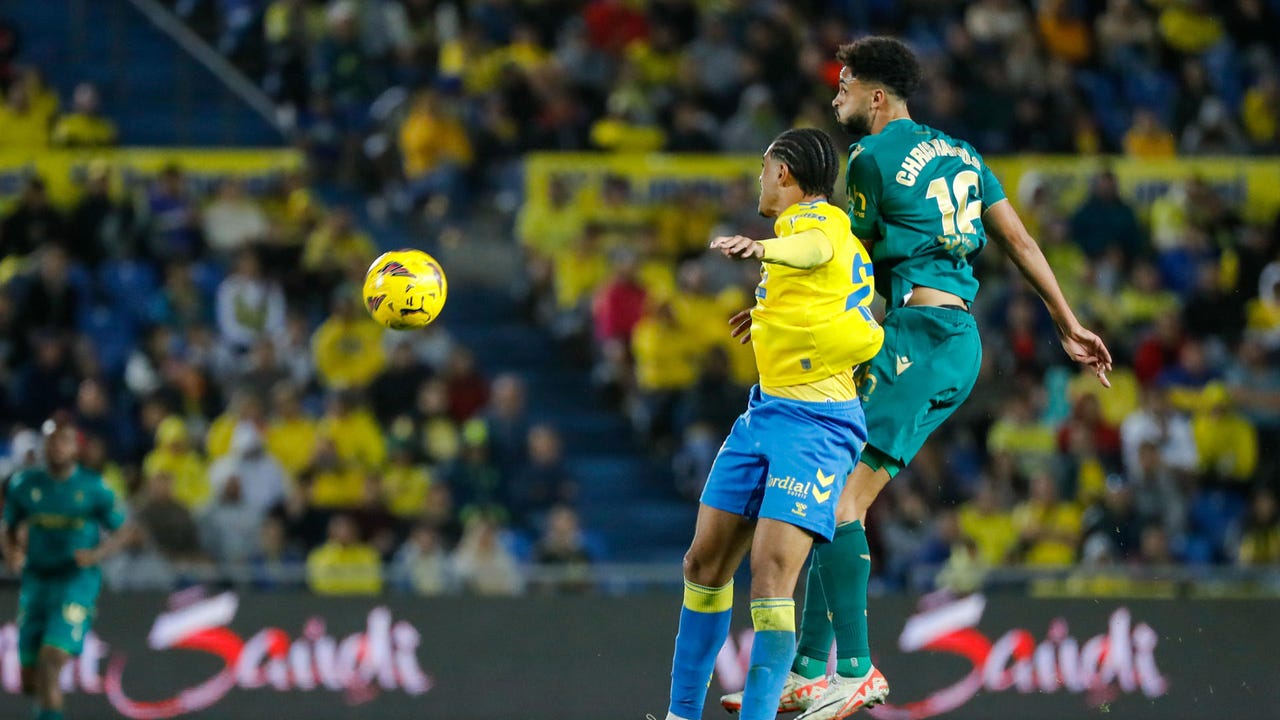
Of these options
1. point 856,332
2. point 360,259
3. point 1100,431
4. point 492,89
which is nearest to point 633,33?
point 492,89

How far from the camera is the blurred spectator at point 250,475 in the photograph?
43.5ft

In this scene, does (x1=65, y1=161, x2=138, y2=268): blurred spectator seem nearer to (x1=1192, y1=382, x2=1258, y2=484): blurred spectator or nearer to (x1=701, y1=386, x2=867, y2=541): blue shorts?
(x1=1192, y1=382, x2=1258, y2=484): blurred spectator

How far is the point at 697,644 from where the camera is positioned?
6.73 m

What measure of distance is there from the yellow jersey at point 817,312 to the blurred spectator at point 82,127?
10.8 m

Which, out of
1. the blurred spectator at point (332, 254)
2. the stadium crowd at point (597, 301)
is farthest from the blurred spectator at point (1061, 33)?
the blurred spectator at point (332, 254)

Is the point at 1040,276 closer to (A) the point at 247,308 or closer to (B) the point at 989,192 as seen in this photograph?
(B) the point at 989,192

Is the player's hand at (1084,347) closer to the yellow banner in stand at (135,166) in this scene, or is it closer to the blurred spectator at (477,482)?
the blurred spectator at (477,482)

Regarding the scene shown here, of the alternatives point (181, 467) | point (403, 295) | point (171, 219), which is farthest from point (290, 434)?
point (403, 295)

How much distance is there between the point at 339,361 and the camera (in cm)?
1447

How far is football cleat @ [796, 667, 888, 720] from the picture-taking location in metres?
6.71

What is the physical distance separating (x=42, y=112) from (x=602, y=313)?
5.53 m

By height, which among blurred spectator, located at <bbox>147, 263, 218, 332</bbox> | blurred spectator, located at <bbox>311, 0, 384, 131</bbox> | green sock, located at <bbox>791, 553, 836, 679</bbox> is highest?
blurred spectator, located at <bbox>311, 0, 384, 131</bbox>

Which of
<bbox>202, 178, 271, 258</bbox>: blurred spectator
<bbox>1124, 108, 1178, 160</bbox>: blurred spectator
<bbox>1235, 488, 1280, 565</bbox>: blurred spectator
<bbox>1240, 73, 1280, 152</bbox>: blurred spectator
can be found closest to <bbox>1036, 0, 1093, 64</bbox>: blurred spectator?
<bbox>1124, 108, 1178, 160</bbox>: blurred spectator

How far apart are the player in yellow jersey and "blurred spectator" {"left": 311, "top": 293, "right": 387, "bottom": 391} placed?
8.06 meters
